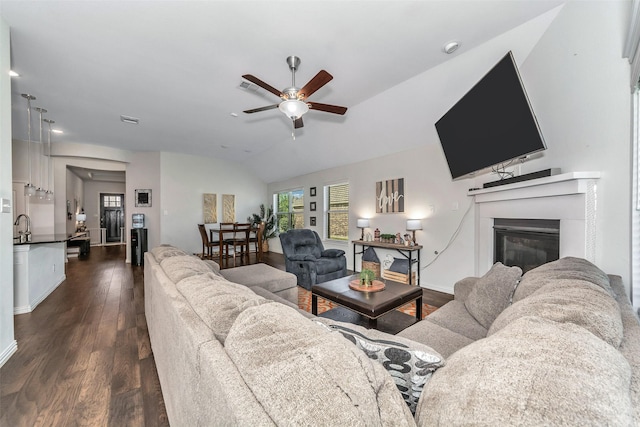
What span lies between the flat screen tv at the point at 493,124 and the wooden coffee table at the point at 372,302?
1561 millimetres

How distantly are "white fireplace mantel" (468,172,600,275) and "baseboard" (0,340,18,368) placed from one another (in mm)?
4502

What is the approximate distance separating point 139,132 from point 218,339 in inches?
213

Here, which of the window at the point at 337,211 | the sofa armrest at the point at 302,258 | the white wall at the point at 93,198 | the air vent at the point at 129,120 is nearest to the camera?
the sofa armrest at the point at 302,258

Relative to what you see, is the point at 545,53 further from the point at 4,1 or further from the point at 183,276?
the point at 4,1

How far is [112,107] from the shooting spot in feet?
12.0

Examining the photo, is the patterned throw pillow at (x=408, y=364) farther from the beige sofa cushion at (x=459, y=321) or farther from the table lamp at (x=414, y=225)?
the table lamp at (x=414, y=225)

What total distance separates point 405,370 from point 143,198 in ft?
23.7

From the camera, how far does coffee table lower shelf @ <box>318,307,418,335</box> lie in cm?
249

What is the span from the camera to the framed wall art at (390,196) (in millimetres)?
4344

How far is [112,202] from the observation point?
379 inches

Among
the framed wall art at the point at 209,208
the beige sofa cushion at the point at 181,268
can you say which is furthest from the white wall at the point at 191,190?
the beige sofa cushion at the point at 181,268

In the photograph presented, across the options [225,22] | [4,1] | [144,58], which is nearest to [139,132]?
[144,58]

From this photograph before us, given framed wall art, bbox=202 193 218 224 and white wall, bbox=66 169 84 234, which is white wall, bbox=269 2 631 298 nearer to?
framed wall art, bbox=202 193 218 224

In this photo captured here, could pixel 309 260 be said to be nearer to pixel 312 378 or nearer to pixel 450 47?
pixel 450 47
